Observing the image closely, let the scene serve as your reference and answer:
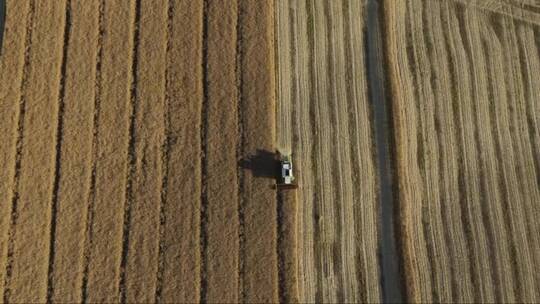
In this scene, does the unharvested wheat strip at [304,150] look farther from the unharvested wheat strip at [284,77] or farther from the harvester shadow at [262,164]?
the harvester shadow at [262,164]

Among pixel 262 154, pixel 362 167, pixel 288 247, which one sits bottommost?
pixel 288 247

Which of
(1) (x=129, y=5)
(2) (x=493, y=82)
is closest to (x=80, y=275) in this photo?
(1) (x=129, y=5)

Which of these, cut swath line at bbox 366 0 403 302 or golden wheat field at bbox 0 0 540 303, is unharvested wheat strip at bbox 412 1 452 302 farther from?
cut swath line at bbox 366 0 403 302

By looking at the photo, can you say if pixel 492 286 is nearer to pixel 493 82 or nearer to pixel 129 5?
pixel 493 82

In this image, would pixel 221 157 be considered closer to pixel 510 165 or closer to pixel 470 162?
pixel 470 162

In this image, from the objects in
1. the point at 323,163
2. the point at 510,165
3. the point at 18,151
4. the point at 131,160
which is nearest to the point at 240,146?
the point at 323,163
